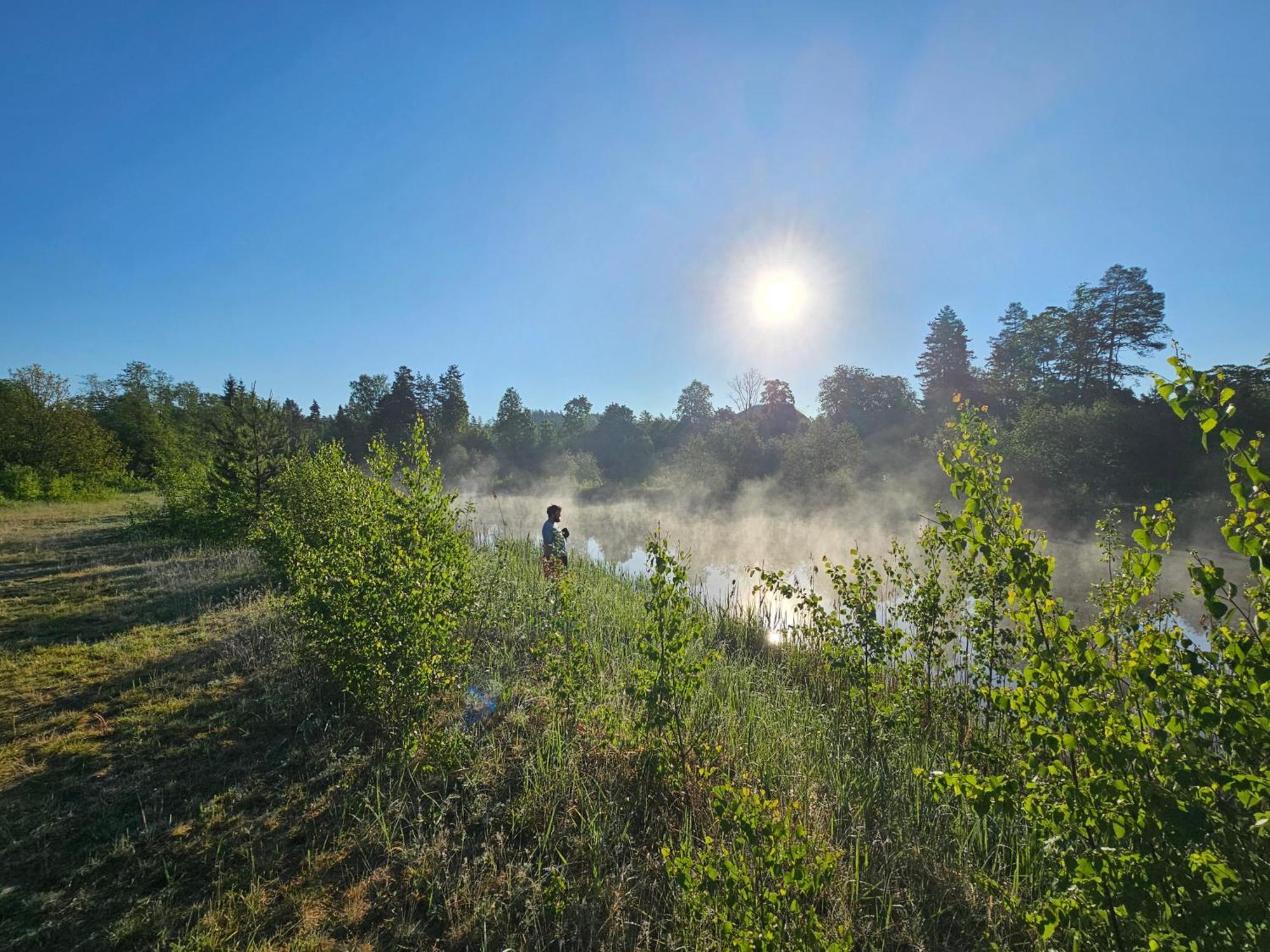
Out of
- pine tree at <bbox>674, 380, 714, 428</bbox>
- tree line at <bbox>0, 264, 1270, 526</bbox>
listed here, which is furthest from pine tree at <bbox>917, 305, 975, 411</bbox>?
pine tree at <bbox>674, 380, 714, 428</bbox>

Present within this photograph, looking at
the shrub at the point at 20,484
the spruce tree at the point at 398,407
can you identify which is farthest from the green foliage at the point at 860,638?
the spruce tree at the point at 398,407

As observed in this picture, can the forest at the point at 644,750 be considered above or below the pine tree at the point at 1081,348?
below

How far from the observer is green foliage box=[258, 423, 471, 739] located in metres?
3.98

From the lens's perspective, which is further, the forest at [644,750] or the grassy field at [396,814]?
the grassy field at [396,814]

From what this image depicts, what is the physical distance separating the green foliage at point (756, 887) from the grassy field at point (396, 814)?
559 millimetres

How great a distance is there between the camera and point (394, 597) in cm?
398

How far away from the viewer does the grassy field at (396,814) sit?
268cm

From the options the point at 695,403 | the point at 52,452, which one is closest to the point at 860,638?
the point at 52,452

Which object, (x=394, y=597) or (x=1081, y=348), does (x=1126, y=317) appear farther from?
(x=394, y=597)

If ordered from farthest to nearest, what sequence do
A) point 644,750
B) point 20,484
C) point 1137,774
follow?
point 20,484
point 644,750
point 1137,774

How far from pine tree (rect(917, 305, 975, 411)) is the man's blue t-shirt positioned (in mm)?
45719

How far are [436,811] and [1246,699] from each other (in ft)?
13.0

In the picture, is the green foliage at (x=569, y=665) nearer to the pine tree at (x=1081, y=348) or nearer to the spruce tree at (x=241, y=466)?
the spruce tree at (x=241, y=466)

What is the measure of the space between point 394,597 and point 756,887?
3.06 metres
